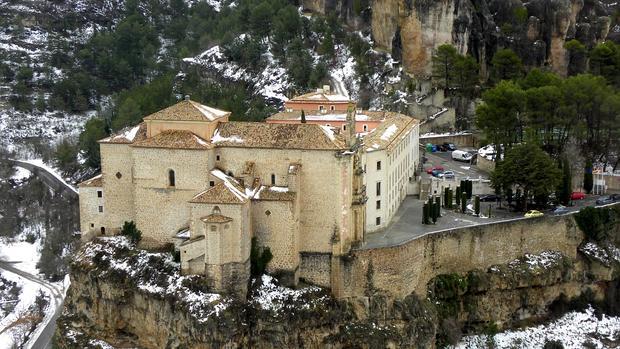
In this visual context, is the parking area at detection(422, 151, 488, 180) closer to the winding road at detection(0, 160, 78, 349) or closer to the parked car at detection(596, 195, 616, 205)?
the parked car at detection(596, 195, 616, 205)

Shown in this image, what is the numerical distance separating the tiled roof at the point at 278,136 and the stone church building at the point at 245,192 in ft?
0.17

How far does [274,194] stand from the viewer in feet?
137

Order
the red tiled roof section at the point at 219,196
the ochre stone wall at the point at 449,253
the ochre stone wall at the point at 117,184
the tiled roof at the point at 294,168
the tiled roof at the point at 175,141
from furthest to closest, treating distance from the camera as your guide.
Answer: the ochre stone wall at the point at 117,184, the tiled roof at the point at 175,141, the ochre stone wall at the point at 449,253, the tiled roof at the point at 294,168, the red tiled roof section at the point at 219,196

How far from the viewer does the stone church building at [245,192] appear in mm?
40344

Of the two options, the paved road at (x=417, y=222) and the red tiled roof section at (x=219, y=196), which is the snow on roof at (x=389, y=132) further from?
the red tiled roof section at (x=219, y=196)

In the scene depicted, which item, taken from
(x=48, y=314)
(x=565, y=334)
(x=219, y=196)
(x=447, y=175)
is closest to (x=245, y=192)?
(x=219, y=196)

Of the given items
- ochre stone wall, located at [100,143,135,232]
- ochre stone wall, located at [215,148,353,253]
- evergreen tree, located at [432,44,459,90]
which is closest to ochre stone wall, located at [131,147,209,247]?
ochre stone wall, located at [100,143,135,232]

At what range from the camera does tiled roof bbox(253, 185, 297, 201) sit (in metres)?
41.5

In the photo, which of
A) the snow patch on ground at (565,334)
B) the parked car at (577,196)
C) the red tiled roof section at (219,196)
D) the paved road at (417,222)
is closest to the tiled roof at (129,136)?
the red tiled roof section at (219,196)

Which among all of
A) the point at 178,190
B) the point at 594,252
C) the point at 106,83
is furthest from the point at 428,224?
the point at 106,83

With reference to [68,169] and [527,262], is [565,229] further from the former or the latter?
[68,169]

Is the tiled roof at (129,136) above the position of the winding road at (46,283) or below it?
above

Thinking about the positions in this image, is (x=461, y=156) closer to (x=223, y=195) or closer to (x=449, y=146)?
(x=449, y=146)

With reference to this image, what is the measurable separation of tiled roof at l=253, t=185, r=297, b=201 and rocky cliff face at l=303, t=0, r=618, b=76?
1478 inches
